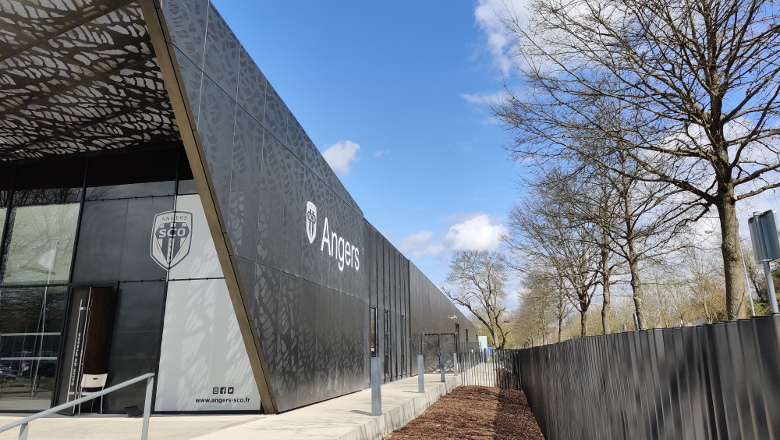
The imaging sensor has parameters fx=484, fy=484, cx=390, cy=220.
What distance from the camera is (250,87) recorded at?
898cm

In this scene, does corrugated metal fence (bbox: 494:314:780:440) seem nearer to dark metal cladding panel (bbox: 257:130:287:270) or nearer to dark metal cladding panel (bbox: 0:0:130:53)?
dark metal cladding panel (bbox: 257:130:287:270)

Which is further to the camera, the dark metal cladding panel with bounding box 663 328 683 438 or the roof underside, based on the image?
the roof underside

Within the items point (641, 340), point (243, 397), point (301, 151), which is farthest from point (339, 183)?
point (641, 340)

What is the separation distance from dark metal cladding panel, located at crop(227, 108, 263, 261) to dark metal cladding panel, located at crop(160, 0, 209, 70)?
1.43 m

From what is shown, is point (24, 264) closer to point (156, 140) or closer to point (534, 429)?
point (156, 140)

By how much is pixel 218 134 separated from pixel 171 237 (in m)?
4.23

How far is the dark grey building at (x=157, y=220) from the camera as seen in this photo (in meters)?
7.23

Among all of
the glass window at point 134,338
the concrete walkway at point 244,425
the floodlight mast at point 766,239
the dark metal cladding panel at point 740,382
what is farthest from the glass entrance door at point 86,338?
the floodlight mast at point 766,239

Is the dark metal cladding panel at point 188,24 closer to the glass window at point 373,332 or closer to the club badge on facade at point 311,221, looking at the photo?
the club badge on facade at point 311,221

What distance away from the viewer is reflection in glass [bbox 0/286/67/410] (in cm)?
1034

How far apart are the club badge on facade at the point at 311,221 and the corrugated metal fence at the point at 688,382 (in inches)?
317

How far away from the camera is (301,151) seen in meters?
11.6

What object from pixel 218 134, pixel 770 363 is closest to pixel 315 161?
pixel 218 134

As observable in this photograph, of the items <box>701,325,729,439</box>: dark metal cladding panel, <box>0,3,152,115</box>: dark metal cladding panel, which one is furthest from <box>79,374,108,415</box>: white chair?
<box>701,325,729,439</box>: dark metal cladding panel
